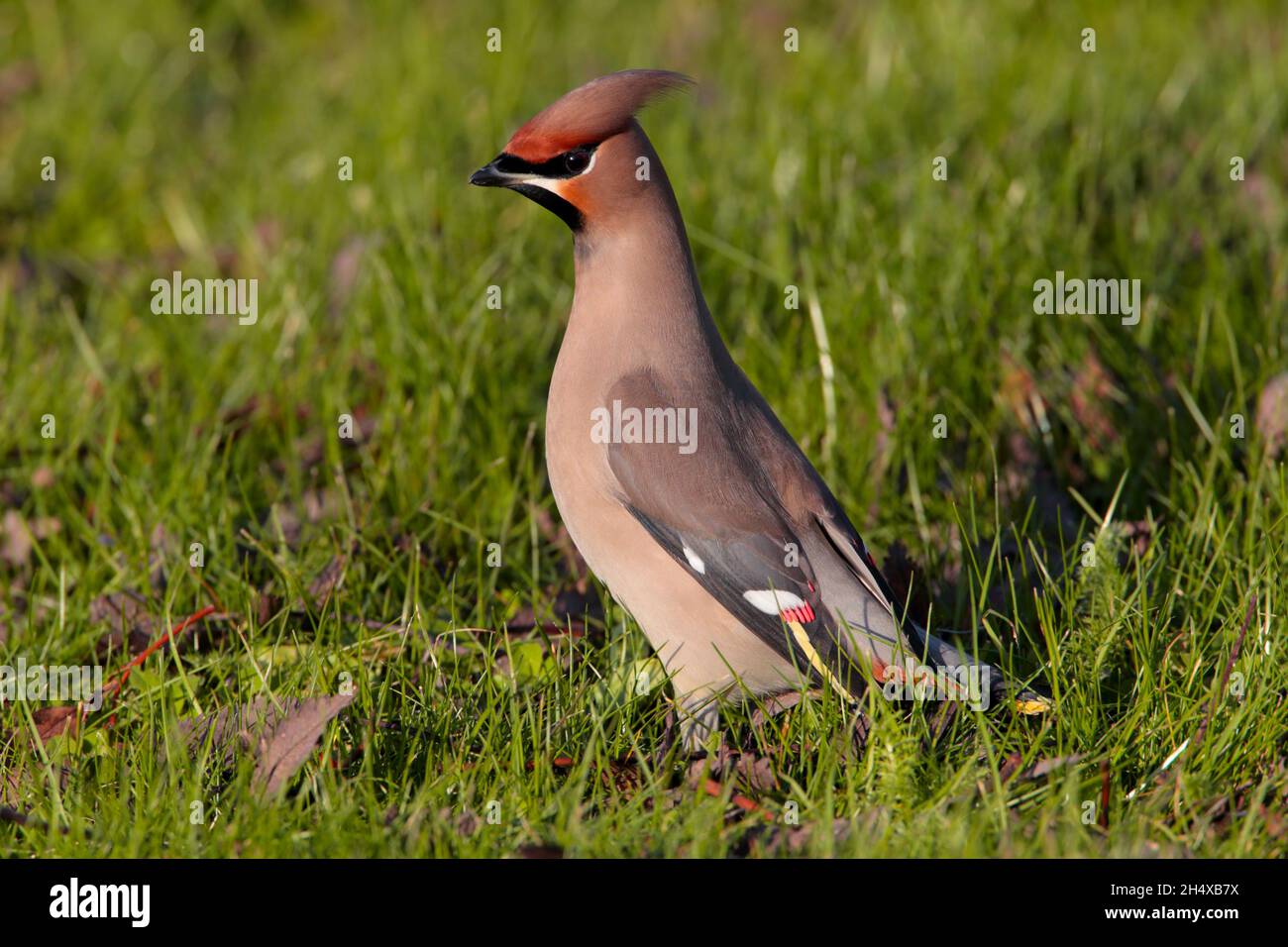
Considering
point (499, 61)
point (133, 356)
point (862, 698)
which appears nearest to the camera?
point (862, 698)

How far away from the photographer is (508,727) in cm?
337

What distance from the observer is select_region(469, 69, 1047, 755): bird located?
3.41 m

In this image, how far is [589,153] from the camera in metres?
3.44

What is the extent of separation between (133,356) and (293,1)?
3.63 m

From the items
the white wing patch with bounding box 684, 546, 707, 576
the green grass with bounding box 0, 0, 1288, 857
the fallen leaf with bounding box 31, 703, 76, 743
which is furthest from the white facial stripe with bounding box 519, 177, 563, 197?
the fallen leaf with bounding box 31, 703, 76, 743

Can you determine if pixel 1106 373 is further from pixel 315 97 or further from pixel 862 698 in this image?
pixel 315 97

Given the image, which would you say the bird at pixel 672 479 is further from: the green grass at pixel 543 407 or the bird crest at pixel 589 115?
the green grass at pixel 543 407

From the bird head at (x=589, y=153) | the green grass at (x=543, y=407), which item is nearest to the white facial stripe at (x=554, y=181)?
the bird head at (x=589, y=153)

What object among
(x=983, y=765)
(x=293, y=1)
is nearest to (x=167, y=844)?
(x=983, y=765)

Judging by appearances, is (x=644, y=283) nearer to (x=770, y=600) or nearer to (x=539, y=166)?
(x=539, y=166)

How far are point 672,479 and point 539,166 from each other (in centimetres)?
74

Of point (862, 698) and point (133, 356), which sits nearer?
point (862, 698)

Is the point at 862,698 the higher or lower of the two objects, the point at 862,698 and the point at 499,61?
the lower

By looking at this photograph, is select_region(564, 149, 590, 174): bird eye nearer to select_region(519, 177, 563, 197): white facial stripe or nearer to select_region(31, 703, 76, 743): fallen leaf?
select_region(519, 177, 563, 197): white facial stripe
